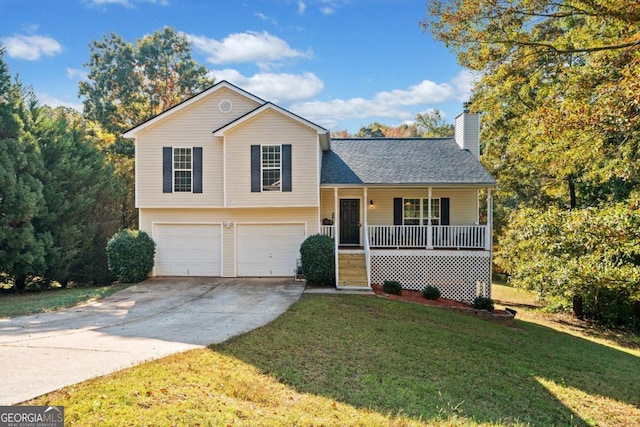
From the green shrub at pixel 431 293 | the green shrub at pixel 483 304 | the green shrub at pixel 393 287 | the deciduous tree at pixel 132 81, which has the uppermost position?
the deciduous tree at pixel 132 81

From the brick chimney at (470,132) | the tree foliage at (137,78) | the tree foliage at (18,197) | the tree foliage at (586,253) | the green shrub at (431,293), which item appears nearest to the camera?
the tree foliage at (586,253)

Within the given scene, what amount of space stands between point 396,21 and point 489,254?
11.0 m

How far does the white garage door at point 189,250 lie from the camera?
1530cm

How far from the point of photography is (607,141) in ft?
37.3

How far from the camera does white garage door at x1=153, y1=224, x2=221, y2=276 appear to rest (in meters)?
15.3

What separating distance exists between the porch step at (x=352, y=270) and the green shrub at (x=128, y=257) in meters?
7.64

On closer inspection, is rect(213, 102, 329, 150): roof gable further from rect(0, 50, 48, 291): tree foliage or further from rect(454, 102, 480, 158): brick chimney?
rect(0, 50, 48, 291): tree foliage

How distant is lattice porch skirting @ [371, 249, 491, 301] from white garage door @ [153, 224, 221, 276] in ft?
21.4

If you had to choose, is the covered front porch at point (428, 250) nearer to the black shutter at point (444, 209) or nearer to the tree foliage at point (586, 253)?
the black shutter at point (444, 209)

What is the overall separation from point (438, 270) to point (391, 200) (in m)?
3.72

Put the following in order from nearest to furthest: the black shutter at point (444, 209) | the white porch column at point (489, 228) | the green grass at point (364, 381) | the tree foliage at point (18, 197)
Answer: the green grass at point (364, 381), the white porch column at point (489, 228), the tree foliage at point (18, 197), the black shutter at point (444, 209)

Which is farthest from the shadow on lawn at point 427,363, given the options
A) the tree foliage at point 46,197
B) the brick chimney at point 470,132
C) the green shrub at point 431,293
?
the tree foliage at point 46,197

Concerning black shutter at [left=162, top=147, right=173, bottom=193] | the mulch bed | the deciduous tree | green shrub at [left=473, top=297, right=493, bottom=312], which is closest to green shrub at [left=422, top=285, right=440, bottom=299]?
the mulch bed

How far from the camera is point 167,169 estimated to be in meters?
15.0
